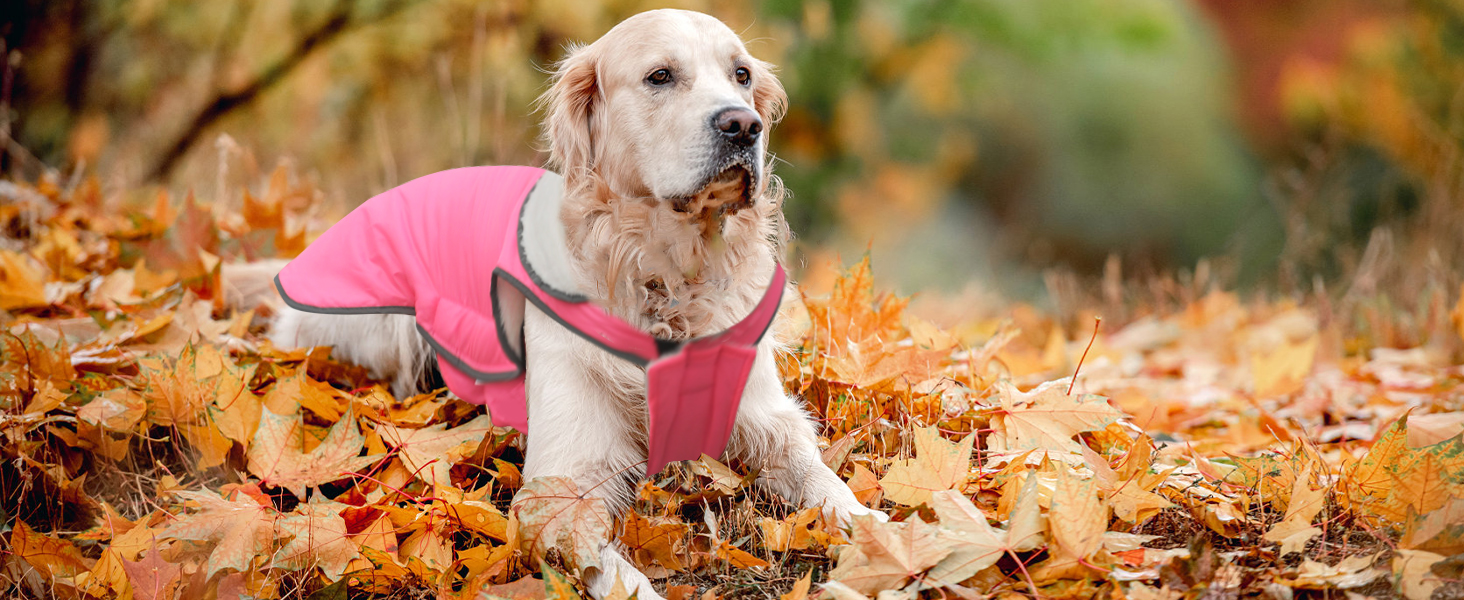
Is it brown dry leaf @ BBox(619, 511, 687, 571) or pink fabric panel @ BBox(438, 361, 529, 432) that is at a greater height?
pink fabric panel @ BBox(438, 361, 529, 432)

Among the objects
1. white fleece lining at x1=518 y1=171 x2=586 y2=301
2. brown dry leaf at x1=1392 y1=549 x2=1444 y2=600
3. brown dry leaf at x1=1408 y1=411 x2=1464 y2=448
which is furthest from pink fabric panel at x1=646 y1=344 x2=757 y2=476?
brown dry leaf at x1=1408 y1=411 x2=1464 y2=448

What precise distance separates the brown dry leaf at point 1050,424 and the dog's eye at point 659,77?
0.95 meters

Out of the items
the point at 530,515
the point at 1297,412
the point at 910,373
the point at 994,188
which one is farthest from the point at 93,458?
the point at 994,188

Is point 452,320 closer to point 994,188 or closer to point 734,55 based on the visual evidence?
point 734,55

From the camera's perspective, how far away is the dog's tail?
2674mm

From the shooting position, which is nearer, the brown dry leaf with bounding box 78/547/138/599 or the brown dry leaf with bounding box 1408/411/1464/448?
the brown dry leaf with bounding box 78/547/138/599

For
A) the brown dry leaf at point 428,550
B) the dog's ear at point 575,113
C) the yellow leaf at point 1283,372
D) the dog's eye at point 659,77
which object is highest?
the dog's eye at point 659,77

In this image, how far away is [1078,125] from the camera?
324 inches

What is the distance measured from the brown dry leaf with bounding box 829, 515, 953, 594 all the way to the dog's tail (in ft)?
6.70

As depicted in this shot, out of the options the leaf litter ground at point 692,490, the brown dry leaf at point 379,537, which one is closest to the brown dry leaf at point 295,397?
the leaf litter ground at point 692,490

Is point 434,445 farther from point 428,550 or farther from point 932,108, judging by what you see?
point 932,108

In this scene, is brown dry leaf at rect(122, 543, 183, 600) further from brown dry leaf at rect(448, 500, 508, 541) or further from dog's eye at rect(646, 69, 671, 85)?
dog's eye at rect(646, 69, 671, 85)

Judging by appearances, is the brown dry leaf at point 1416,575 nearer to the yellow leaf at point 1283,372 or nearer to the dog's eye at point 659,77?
the dog's eye at point 659,77

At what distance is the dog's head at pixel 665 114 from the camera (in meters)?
1.54
